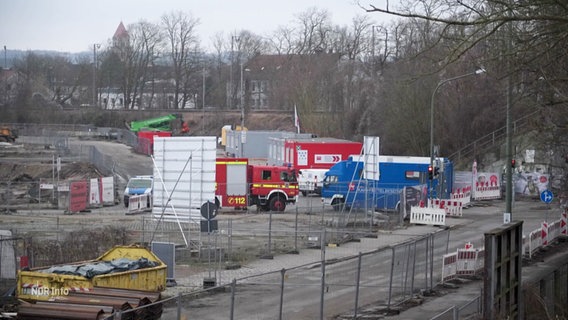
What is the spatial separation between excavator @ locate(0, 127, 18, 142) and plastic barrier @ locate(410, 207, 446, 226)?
181ft

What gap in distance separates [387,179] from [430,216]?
7.42 m

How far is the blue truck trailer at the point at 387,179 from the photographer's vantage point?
44578 millimetres

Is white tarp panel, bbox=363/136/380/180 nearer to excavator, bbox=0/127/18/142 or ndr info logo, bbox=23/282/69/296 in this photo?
ndr info logo, bbox=23/282/69/296

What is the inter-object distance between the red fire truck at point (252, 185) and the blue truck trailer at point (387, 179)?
81.1 inches

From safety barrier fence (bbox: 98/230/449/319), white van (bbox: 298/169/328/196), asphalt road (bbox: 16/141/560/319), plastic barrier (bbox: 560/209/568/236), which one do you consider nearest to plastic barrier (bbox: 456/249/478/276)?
asphalt road (bbox: 16/141/560/319)

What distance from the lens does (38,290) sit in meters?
18.0

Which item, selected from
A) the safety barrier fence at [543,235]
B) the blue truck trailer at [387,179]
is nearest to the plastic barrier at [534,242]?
the safety barrier fence at [543,235]

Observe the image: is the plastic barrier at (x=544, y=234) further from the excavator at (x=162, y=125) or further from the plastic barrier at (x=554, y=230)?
the excavator at (x=162, y=125)

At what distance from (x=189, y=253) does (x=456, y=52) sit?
1569cm

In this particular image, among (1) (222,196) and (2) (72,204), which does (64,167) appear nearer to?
(2) (72,204)

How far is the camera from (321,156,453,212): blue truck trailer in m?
44.6

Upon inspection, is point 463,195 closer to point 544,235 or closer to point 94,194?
point 544,235

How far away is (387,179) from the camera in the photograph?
48031 millimetres

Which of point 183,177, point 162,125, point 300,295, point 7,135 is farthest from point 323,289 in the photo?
point 162,125
